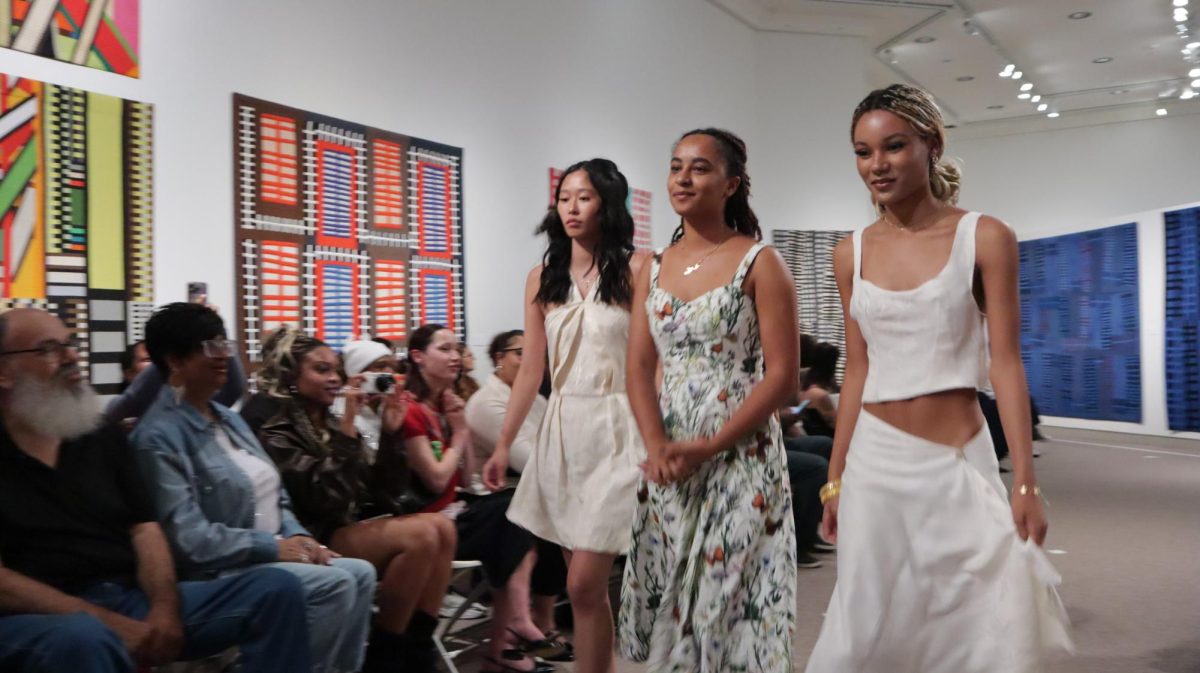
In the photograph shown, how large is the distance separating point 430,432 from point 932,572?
2236 mm

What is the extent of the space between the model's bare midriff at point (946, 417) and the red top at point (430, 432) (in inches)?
81.9

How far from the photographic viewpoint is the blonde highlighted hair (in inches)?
73.2

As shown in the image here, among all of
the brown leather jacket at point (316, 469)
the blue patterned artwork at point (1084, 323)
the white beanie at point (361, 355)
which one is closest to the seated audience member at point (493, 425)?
the white beanie at point (361, 355)

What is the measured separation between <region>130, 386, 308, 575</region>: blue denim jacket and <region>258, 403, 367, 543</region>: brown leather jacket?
0.28 m

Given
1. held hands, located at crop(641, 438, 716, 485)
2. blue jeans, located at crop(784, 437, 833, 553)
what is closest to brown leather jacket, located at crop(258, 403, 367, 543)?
held hands, located at crop(641, 438, 716, 485)

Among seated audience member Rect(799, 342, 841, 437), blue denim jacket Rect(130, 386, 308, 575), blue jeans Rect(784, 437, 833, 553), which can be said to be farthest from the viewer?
seated audience member Rect(799, 342, 841, 437)

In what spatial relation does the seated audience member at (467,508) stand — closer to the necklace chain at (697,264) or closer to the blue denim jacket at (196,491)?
the blue denim jacket at (196,491)

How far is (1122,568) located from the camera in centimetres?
507

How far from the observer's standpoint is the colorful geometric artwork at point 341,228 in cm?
439

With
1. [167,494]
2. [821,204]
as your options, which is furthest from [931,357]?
[821,204]

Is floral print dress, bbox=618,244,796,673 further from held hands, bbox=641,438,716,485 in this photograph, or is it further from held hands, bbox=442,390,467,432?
held hands, bbox=442,390,467,432

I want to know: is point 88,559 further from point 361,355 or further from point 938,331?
point 938,331

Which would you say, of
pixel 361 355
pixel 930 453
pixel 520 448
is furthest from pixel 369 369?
pixel 930 453

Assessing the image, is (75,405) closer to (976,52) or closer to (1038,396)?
Answer: (976,52)
